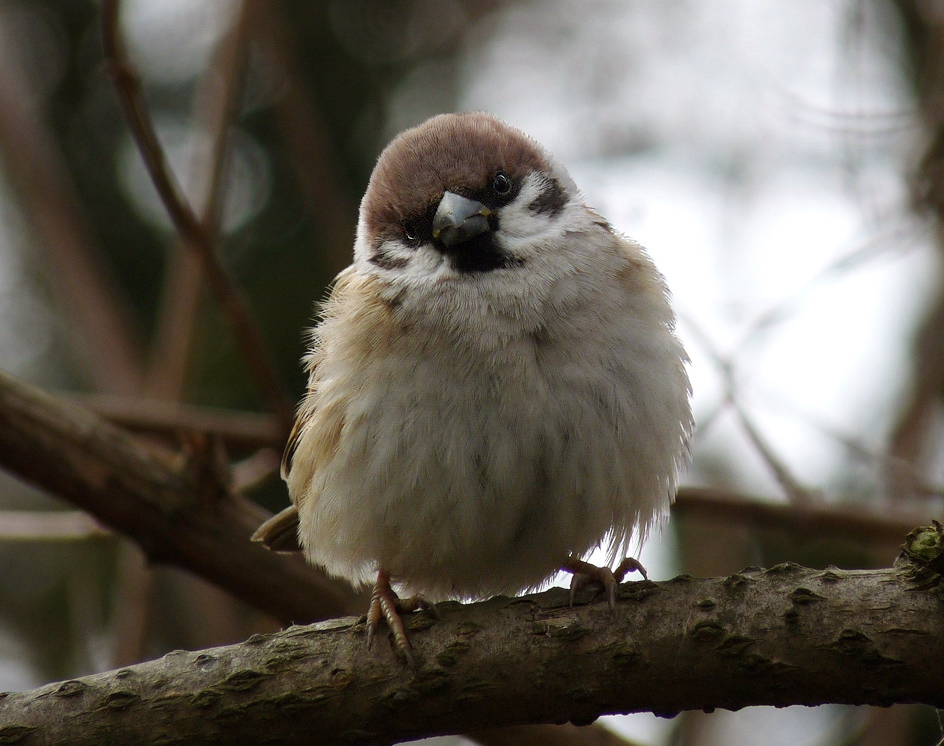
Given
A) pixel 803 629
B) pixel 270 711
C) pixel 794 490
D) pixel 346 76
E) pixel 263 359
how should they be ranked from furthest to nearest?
pixel 346 76 → pixel 794 490 → pixel 263 359 → pixel 270 711 → pixel 803 629

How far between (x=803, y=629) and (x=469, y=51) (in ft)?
21.0

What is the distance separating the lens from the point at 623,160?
632 cm

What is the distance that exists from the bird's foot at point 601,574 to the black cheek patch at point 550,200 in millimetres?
1385

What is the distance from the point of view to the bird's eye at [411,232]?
4.01m

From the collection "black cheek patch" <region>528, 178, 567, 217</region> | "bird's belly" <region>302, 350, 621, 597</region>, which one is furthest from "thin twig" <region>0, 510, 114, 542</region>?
"black cheek patch" <region>528, 178, 567, 217</region>

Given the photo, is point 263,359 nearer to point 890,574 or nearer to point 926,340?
point 890,574

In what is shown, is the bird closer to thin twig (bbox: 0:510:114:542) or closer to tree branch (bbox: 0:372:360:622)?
tree branch (bbox: 0:372:360:622)

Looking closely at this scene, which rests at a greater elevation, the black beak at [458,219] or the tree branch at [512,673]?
the black beak at [458,219]

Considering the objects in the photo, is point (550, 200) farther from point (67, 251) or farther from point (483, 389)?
point (67, 251)

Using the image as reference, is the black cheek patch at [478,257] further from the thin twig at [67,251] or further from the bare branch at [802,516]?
the thin twig at [67,251]

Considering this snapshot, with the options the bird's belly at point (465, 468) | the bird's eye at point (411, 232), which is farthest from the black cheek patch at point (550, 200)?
the bird's belly at point (465, 468)

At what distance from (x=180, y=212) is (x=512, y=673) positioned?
2384 millimetres

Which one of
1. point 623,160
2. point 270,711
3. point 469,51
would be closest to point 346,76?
point 469,51

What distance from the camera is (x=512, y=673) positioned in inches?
115
